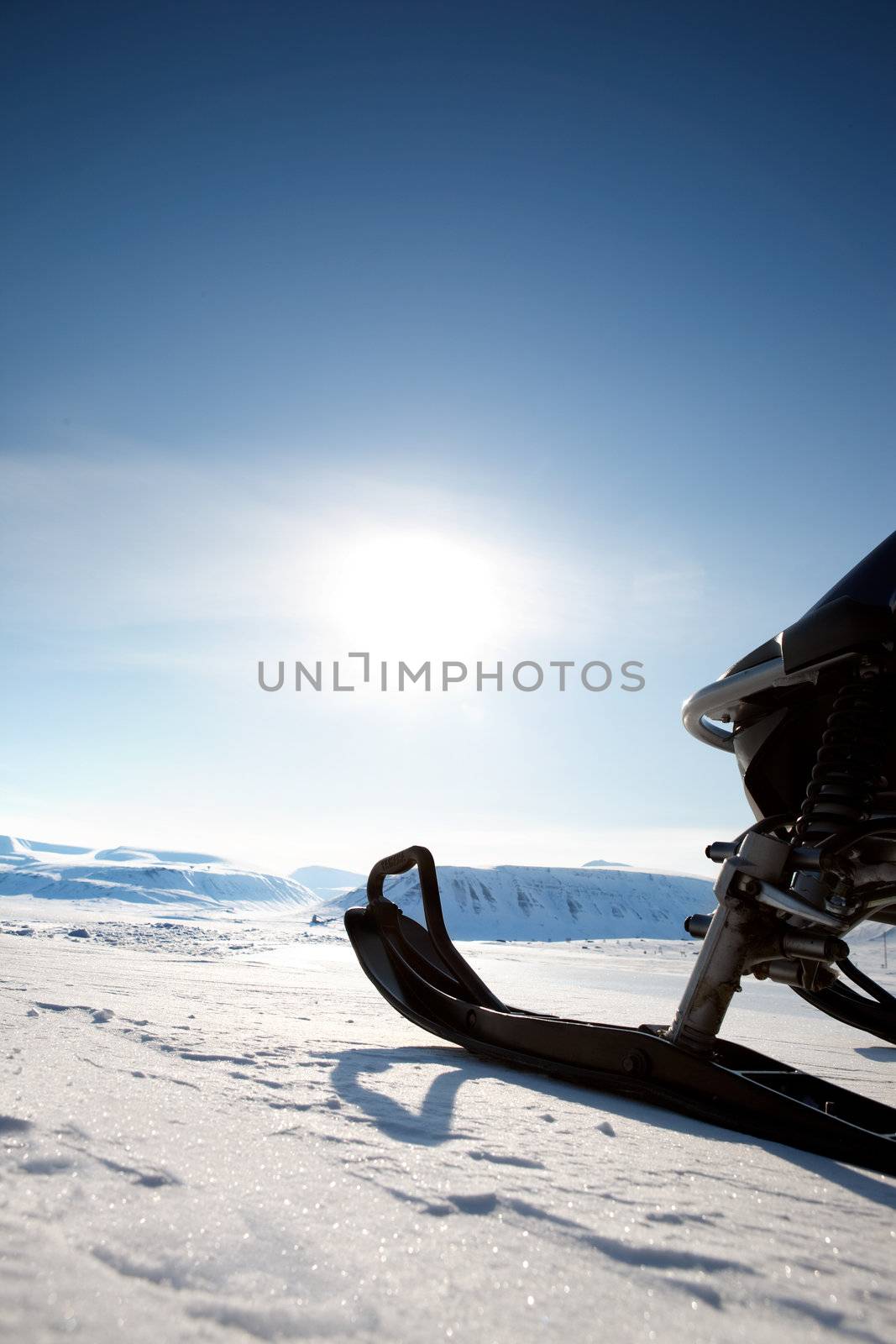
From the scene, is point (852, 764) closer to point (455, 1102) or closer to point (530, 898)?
point (455, 1102)

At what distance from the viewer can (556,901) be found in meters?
86.4

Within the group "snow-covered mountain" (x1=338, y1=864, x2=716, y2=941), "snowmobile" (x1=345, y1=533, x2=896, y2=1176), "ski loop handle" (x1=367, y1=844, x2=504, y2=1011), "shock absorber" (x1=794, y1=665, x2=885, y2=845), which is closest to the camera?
"snowmobile" (x1=345, y1=533, x2=896, y2=1176)

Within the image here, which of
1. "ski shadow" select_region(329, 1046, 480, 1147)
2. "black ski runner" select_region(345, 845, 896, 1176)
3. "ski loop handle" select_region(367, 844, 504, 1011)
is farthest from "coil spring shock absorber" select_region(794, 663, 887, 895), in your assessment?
"ski loop handle" select_region(367, 844, 504, 1011)

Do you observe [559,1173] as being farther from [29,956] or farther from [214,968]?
[214,968]

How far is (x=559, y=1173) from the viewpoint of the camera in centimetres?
145

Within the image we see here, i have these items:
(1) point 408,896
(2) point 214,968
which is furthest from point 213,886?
(2) point 214,968

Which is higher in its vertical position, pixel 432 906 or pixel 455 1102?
pixel 432 906

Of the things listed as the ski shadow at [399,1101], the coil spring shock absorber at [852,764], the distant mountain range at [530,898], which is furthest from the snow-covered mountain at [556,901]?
the coil spring shock absorber at [852,764]

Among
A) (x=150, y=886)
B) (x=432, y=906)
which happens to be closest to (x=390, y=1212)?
(x=432, y=906)

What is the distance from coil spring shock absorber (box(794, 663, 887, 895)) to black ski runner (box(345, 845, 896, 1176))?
725mm

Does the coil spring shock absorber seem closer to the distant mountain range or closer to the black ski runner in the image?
the black ski runner

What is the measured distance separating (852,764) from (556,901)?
88.6 metres

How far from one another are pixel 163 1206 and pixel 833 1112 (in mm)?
1861

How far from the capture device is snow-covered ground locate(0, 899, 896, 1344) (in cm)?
85
